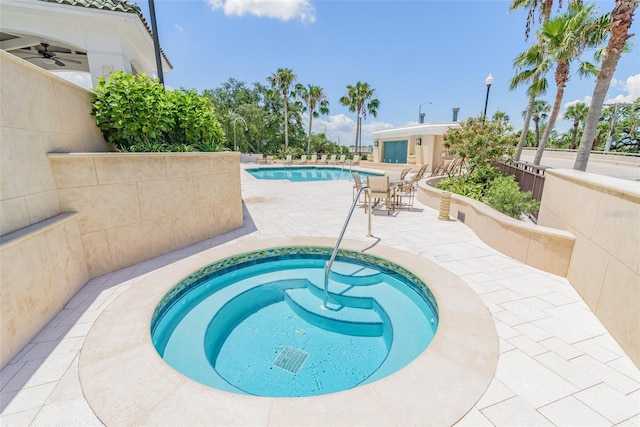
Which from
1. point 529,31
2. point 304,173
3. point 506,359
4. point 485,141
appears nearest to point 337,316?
point 506,359

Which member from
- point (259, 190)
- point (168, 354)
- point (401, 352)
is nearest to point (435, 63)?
point (259, 190)

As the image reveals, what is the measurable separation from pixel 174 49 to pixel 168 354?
360 inches

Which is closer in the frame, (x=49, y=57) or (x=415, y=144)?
(x=49, y=57)

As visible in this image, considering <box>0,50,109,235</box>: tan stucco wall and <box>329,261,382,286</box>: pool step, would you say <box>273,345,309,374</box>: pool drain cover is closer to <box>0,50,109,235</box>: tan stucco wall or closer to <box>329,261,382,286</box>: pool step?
<box>329,261,382,286</box>: pool step

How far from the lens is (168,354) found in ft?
9.45

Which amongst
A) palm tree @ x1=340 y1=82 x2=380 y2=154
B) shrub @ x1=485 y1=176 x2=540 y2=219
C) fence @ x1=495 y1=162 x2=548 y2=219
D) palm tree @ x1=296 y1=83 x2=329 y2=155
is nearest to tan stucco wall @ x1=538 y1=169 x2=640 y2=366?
shrub @ x1=485 y1=176 x2=540 y2=219

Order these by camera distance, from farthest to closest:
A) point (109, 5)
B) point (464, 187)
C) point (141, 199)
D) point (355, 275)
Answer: point (464, 187) < point (109, 5) < point (355, 275) < point (141, 199)

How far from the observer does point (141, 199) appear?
169 inches

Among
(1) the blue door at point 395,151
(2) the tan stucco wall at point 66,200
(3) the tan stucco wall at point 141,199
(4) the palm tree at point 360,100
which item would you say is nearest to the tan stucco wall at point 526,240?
(3) the tan stucco wall at point 141,199

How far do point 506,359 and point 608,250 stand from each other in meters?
1.77

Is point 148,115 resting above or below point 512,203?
above

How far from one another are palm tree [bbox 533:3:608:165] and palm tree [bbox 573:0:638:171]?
0.66 metres

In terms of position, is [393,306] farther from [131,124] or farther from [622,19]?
[622,19]

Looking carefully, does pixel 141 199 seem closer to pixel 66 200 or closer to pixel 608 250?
pixel 66 200
